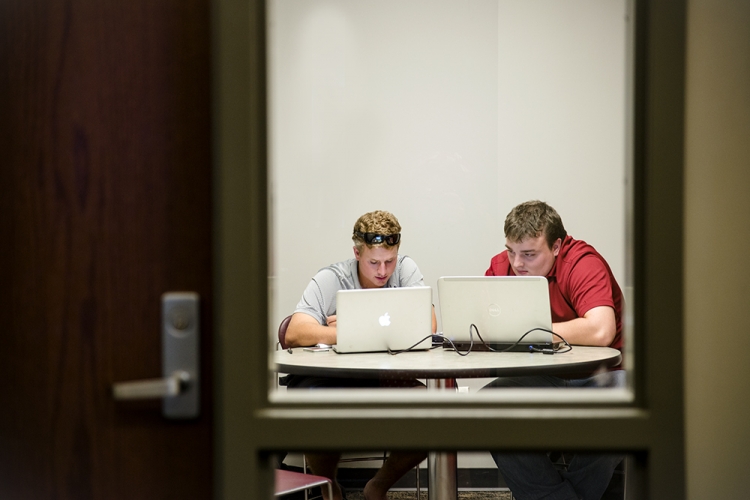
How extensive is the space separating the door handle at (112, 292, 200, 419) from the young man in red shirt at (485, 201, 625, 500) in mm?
1952

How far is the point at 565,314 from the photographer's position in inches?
125

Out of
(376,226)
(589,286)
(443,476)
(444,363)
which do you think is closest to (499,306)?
(444,363)

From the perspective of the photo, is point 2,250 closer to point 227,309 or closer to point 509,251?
point 227,309

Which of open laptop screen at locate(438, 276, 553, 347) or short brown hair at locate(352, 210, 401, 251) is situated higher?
short brown hair at locate(352, 210, 401, 251)

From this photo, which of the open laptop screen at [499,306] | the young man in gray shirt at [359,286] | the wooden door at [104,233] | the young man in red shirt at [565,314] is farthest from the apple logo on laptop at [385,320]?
the wooden door at [104,233]

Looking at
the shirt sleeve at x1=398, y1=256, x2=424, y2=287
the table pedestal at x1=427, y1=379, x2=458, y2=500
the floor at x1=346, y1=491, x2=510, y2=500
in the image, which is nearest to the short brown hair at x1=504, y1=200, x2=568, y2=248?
the shirt sleeve at x1=398, y1=256, x2=424, y2=287

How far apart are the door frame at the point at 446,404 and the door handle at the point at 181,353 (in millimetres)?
51

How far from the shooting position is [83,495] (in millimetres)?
A: 1039

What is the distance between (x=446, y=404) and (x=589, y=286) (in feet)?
7.27

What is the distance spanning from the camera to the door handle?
102 cm

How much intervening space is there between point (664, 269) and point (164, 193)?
75 cm

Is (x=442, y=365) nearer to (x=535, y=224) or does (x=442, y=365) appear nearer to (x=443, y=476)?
(x=443, y=476)

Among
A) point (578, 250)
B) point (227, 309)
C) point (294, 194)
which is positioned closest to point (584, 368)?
point (578, 250)

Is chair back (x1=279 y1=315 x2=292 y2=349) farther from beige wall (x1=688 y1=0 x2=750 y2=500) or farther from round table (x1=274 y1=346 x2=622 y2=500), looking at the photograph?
beige wall (x1=688 y1=0 x2=750 y2=500)
